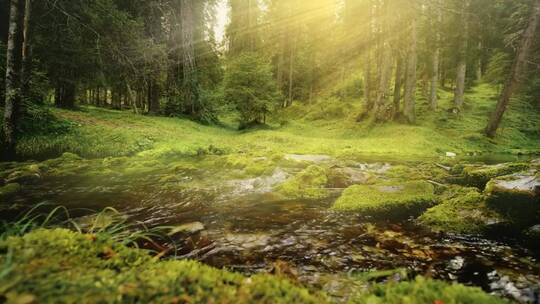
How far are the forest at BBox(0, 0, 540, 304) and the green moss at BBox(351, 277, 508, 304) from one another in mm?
11

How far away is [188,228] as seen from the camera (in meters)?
3.88

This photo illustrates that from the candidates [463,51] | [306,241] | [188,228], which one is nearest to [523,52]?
[463,51]

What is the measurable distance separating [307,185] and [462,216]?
2.85 m

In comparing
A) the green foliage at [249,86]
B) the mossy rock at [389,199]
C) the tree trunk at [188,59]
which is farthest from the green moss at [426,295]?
the tree trunk at [188,59]

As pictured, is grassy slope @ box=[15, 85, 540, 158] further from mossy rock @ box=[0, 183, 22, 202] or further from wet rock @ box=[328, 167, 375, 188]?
wet rock @ box=[328, 167, 375, 188]

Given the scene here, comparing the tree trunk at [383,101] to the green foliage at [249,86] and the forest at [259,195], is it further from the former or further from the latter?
the green foliage at [249,86]

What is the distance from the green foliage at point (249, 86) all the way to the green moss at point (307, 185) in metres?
15.9

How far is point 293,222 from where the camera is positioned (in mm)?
4172

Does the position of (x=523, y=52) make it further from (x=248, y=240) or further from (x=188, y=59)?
(x=188, y=59)

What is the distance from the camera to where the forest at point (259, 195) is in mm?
1720

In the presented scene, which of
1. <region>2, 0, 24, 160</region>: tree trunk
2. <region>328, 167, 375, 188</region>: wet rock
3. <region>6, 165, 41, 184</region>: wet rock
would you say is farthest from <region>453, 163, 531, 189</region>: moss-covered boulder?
<region>2, 0, 24, 160</region>: tree trunk

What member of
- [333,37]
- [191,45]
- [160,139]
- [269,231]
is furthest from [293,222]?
[333,37]

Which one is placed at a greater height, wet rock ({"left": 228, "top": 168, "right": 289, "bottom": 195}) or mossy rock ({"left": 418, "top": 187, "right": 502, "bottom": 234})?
mossy rock ({"left": 418, "top": 187, "right": 502, "bottom": 234})

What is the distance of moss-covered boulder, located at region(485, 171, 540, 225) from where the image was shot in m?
3.87
